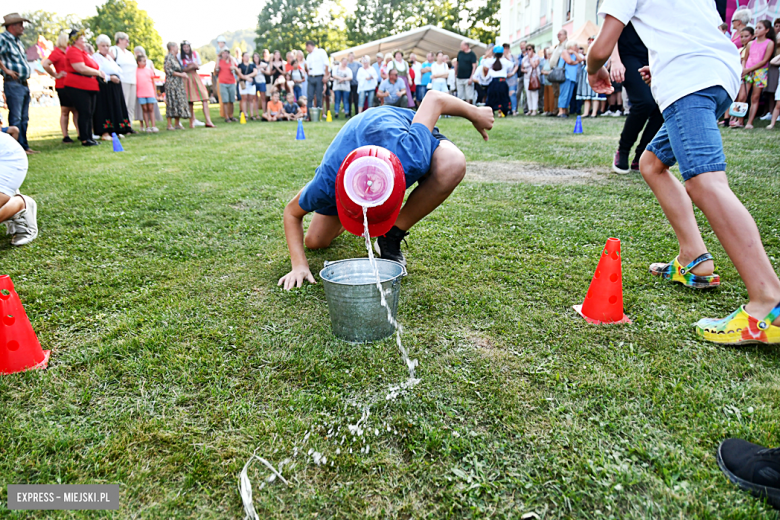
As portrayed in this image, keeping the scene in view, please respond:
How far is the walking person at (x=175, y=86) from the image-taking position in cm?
1157

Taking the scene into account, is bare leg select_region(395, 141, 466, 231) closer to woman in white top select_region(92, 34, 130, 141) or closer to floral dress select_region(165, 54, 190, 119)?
woman in white top select_region(92, 34, 130, 141)

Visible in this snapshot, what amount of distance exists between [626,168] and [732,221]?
3.94 meters

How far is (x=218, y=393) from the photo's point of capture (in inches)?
77.0

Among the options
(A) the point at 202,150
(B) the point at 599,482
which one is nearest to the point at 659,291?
(B) the point at 599,482

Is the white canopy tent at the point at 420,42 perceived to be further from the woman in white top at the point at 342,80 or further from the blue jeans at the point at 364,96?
the blue jeans at the point at 364,96

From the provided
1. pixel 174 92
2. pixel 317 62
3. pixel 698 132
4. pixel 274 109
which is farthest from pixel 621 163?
pixel 274 109

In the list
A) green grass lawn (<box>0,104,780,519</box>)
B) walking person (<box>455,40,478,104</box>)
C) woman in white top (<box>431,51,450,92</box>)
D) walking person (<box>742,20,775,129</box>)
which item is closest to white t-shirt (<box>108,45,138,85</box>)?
green grass lawn (<box>0,104,780,519</box>)

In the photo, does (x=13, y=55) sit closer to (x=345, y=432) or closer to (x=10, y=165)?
(x=10, y=165)

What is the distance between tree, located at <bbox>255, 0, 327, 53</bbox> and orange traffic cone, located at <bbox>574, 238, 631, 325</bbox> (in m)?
58.5

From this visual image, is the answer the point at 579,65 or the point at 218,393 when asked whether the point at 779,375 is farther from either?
the point at 579,65

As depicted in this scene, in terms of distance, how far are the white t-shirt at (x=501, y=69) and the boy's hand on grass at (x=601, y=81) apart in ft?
40.8

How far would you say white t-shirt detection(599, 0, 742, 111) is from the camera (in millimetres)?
2303

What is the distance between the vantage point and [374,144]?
8.12ft

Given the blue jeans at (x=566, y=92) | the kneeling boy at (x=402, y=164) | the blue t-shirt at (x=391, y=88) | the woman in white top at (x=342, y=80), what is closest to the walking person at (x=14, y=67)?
the kneeling boy at (x=402, y=164)
